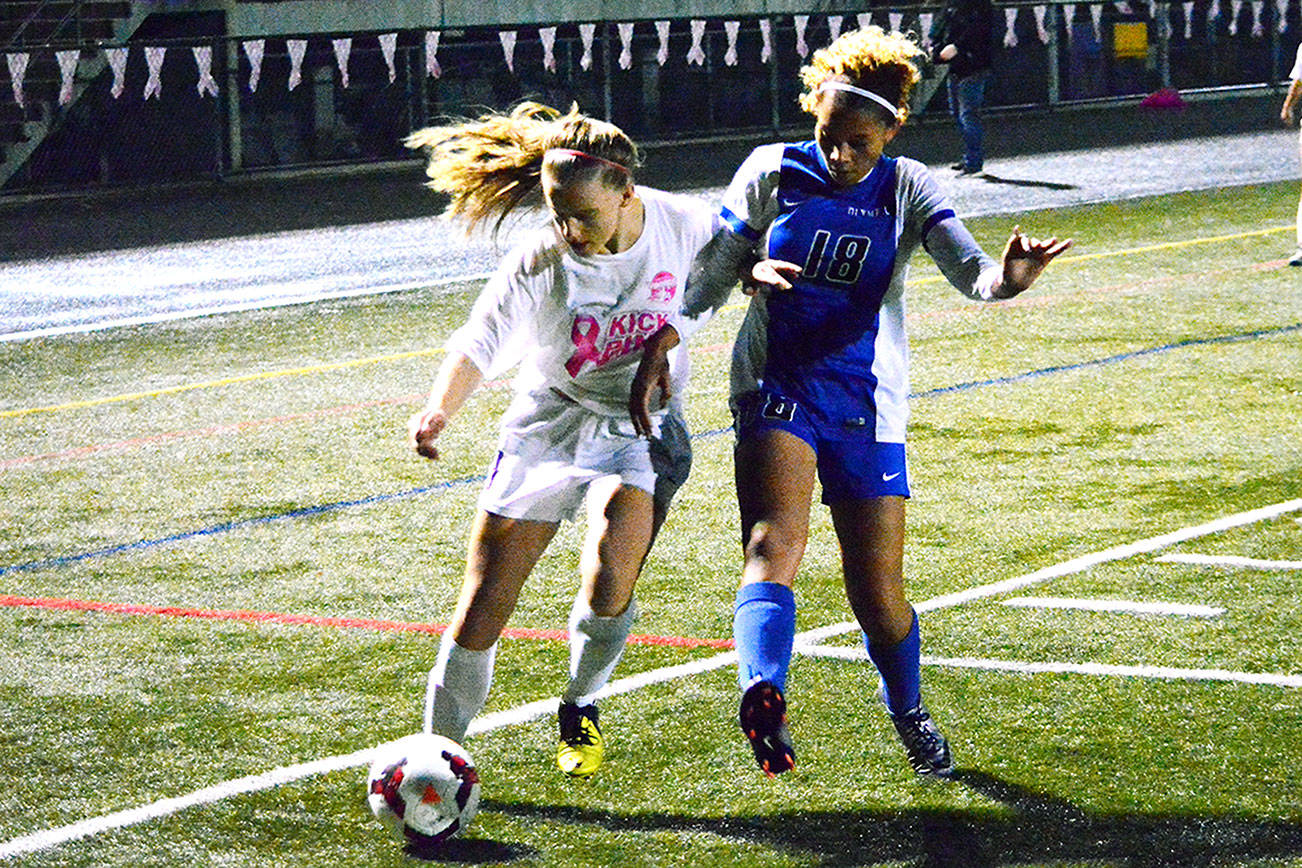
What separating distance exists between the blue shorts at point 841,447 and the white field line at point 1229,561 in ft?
8.88

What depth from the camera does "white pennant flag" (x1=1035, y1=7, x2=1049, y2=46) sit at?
104 feet

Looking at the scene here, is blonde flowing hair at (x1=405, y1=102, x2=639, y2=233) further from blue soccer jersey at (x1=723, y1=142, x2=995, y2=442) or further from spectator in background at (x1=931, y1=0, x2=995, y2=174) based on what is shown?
spectator in background at (x1=931, y1=0, x2=995, y2=174)

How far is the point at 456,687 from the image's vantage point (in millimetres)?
5262

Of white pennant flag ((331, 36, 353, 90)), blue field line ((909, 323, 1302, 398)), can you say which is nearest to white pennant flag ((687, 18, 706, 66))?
white pennant flag ((331, 36, 353, 90))

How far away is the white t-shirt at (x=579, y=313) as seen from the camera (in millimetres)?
5258

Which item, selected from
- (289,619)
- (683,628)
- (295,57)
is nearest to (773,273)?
(683,628)

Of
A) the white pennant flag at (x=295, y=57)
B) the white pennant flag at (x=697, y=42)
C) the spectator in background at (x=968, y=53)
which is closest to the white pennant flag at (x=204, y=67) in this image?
the white pennant flag at (x=295, y=57)

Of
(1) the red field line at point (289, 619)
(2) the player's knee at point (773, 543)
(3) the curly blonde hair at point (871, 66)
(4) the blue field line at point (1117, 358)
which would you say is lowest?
(4) the blue field line at point (1117, 358)

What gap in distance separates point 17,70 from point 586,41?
7158 millimetres

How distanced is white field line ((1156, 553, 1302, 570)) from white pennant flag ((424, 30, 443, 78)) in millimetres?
19597

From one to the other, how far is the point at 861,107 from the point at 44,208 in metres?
19.1

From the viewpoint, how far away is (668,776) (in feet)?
18.2

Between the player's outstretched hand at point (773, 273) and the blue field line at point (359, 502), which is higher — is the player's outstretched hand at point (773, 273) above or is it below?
above

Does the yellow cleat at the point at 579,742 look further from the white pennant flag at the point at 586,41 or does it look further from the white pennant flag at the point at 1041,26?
the white pennant flag at the point at 1041,26
